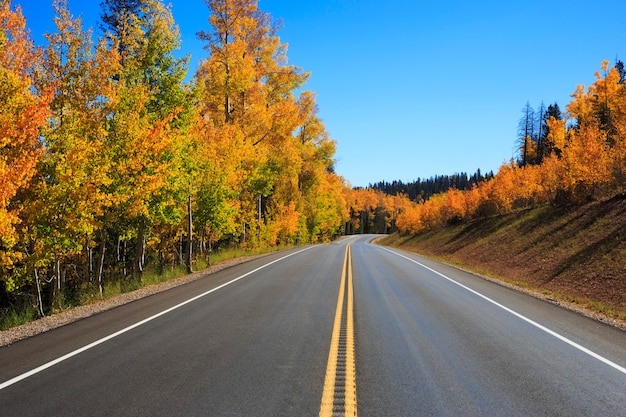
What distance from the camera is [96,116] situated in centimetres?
1338

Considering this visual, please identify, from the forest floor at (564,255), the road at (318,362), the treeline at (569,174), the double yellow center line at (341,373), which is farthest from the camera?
the treeline at (569,174)

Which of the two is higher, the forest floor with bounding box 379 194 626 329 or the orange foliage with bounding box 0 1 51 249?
the orange foliage with bounding box 0 1 51 249

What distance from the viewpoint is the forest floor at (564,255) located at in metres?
13.7

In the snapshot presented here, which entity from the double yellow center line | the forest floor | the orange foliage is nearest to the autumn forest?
the orange foliage

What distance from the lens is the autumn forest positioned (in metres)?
10.7

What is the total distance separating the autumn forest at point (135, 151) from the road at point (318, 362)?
4.00 m

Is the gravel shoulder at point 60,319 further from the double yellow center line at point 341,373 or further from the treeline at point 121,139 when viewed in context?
the double yellow center line at point 341,373

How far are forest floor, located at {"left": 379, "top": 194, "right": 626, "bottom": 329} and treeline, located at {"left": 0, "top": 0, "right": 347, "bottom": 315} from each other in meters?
13.4

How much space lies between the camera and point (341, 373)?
496cm

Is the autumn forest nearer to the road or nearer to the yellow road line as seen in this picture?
the road

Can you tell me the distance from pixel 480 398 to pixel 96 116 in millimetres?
13631

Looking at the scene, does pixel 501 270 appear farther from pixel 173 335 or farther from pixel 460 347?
pixel 173 335

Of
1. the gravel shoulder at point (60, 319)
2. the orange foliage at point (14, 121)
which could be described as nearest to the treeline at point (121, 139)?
the orange foliage at point (14, 121)

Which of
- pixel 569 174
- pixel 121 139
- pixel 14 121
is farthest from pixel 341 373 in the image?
pixel 569 174
